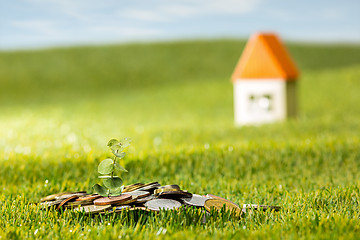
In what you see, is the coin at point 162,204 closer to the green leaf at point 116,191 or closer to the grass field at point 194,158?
the grass field at point 194,158

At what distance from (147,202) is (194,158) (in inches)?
98.7

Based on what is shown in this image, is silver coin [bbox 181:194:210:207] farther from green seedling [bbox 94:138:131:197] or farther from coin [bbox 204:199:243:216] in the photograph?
green seedling [bbox 94:138:131:197]

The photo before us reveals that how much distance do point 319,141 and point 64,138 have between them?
5.64 metres

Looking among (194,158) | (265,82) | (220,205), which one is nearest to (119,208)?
(220,205)

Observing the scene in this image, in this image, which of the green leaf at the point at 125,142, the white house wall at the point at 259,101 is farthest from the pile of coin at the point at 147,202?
the white house wall at the point at 259,101

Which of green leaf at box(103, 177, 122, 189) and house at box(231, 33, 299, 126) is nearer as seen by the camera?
green leaf at box(103, 177, 122, 189)

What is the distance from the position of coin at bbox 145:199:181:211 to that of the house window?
23.5ft

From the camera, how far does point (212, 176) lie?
575 cm

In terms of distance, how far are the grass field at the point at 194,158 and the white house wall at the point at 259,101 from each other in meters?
0.55

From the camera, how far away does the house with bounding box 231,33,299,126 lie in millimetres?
10195

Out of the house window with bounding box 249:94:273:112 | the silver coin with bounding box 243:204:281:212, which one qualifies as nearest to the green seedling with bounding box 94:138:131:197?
the silver coin with bounding box 243:204:281:212

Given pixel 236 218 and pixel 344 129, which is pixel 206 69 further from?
pixel 236 218

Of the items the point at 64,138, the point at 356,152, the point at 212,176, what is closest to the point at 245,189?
the point at 212,176

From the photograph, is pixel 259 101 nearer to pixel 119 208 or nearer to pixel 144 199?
pixel 144 199
